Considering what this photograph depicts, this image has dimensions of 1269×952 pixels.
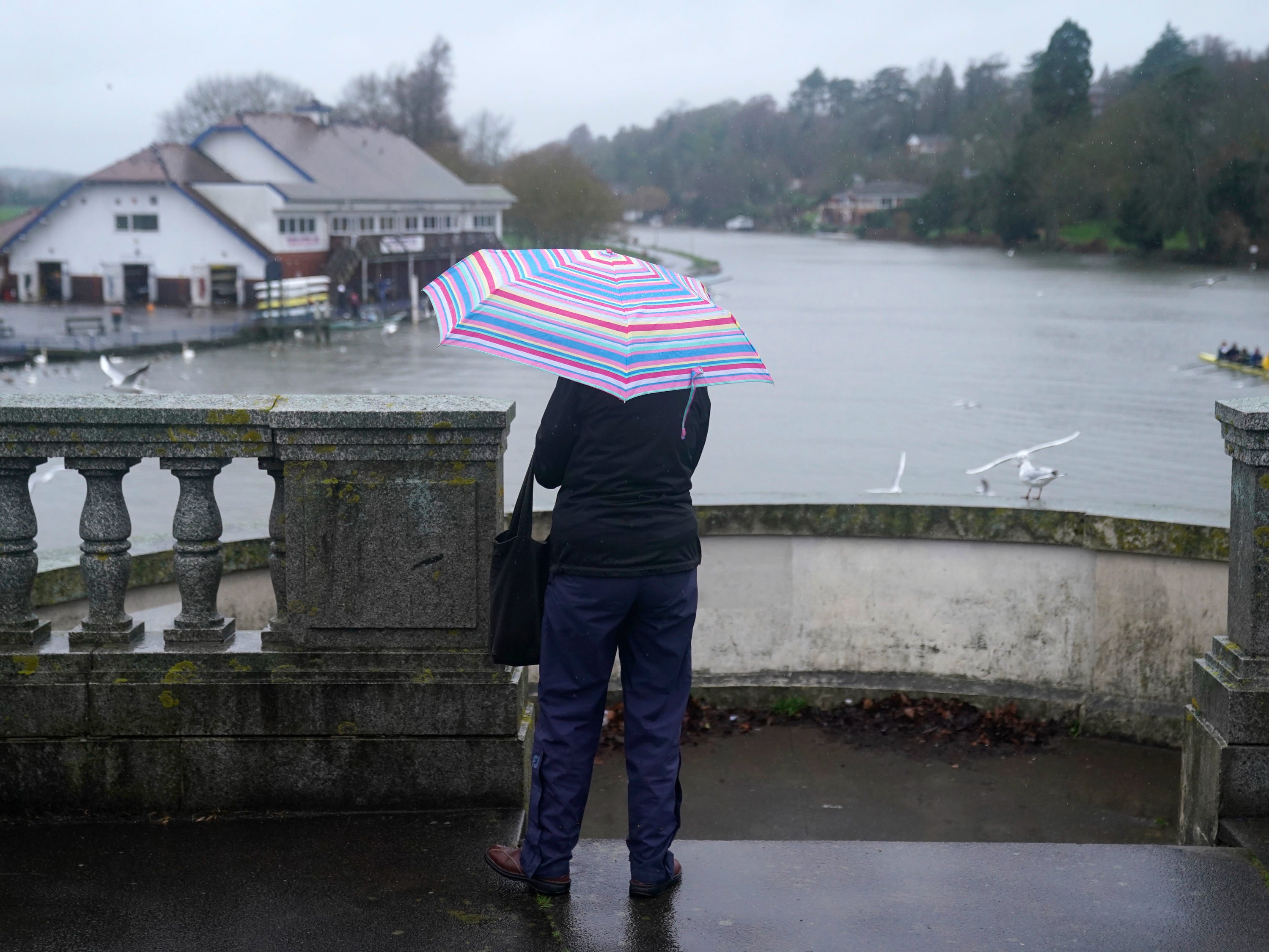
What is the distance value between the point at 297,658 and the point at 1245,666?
2741 mm

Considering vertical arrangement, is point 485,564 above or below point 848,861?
above

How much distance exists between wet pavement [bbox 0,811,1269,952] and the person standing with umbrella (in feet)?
0.60

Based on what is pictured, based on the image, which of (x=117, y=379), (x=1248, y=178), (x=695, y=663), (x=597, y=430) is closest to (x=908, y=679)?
(x=695, y=663)

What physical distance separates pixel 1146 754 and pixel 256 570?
3.95m

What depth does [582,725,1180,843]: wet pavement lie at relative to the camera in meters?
5.05

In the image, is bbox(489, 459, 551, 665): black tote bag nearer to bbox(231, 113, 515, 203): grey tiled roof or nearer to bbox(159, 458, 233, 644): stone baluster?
bbox(159, 458, 233, 644): stone baluster

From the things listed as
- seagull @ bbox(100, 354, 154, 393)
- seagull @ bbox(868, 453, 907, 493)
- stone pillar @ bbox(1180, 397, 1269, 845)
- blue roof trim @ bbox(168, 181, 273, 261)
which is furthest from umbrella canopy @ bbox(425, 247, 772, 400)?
blue roof trim @ bbox(168, 181, 273, 261)

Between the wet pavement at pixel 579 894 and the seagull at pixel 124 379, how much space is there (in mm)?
21182

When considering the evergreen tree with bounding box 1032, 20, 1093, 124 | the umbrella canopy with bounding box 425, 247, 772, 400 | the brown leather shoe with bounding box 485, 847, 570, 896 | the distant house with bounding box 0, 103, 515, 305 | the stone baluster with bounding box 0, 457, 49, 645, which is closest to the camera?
the umbrella canopy with bounding box 425, 247, 772, 400

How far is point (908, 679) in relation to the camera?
20.2ft

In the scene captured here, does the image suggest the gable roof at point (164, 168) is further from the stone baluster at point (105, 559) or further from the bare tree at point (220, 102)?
the stone baluster at point (105, 559)

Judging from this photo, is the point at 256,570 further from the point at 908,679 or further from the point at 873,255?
the point at 873,255

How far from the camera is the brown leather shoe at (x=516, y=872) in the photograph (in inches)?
133

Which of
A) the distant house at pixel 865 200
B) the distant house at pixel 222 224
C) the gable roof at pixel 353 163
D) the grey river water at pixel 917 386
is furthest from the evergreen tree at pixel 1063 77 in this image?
the distant house at pixel 222 224
